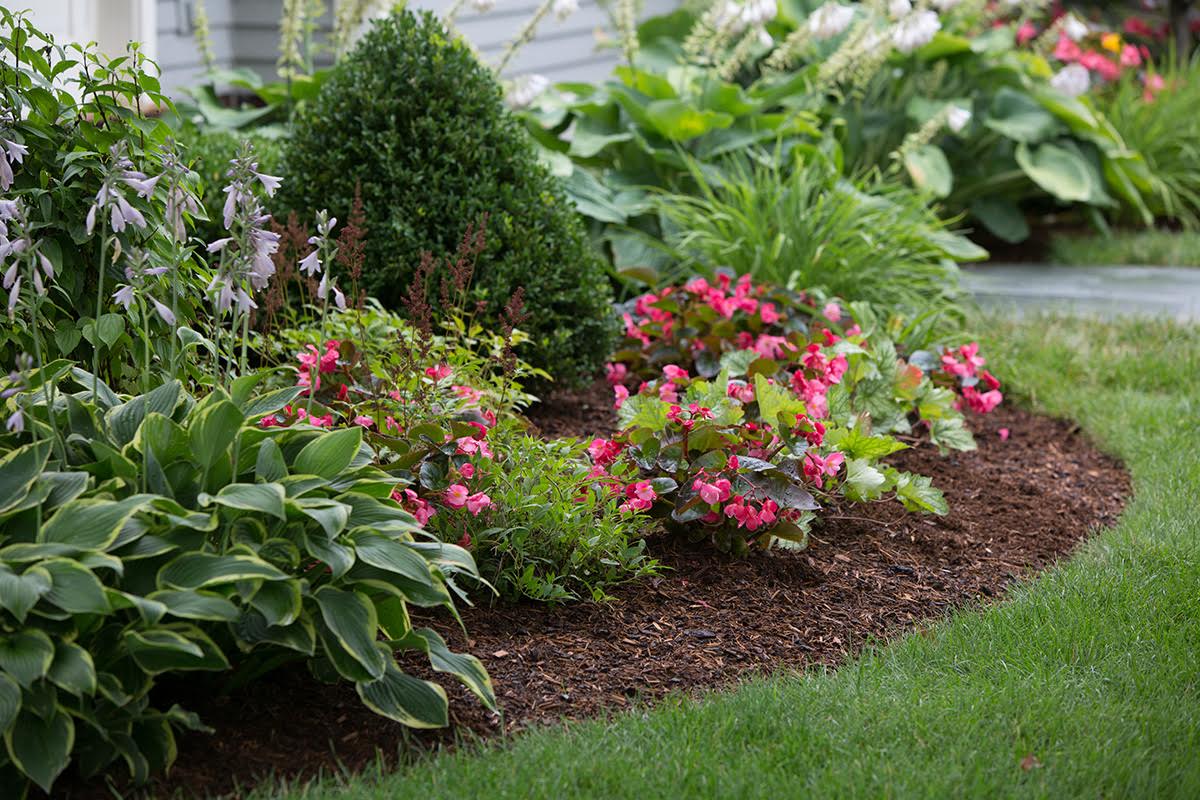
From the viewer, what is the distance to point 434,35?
4.41 metres

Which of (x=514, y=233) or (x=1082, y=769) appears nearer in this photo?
(x=1082, y=769)

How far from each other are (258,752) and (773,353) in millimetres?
2642

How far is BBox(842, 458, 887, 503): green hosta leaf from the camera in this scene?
343 cm

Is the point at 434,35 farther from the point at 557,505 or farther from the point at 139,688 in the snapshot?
the point at 139,688

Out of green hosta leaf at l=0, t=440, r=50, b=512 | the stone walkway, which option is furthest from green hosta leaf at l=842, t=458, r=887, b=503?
the stone walkway

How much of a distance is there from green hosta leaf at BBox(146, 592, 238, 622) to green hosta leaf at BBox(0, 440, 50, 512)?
1.06 ft

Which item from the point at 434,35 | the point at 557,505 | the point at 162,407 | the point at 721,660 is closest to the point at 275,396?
the point at 162,407

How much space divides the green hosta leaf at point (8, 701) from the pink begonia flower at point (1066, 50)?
865cm

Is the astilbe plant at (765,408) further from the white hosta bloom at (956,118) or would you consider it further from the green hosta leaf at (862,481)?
the white hosta bloom at (956,118)

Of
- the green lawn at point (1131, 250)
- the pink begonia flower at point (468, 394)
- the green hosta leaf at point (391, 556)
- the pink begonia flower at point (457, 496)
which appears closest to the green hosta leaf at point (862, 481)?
the pink begonia flower at point (468, 394)

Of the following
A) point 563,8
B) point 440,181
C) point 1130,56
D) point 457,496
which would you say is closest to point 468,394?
point 457,496

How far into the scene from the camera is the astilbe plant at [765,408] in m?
3.21

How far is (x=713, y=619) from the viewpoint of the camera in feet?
9.78

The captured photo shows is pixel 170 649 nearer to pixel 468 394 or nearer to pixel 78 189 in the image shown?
pixel 78 189
